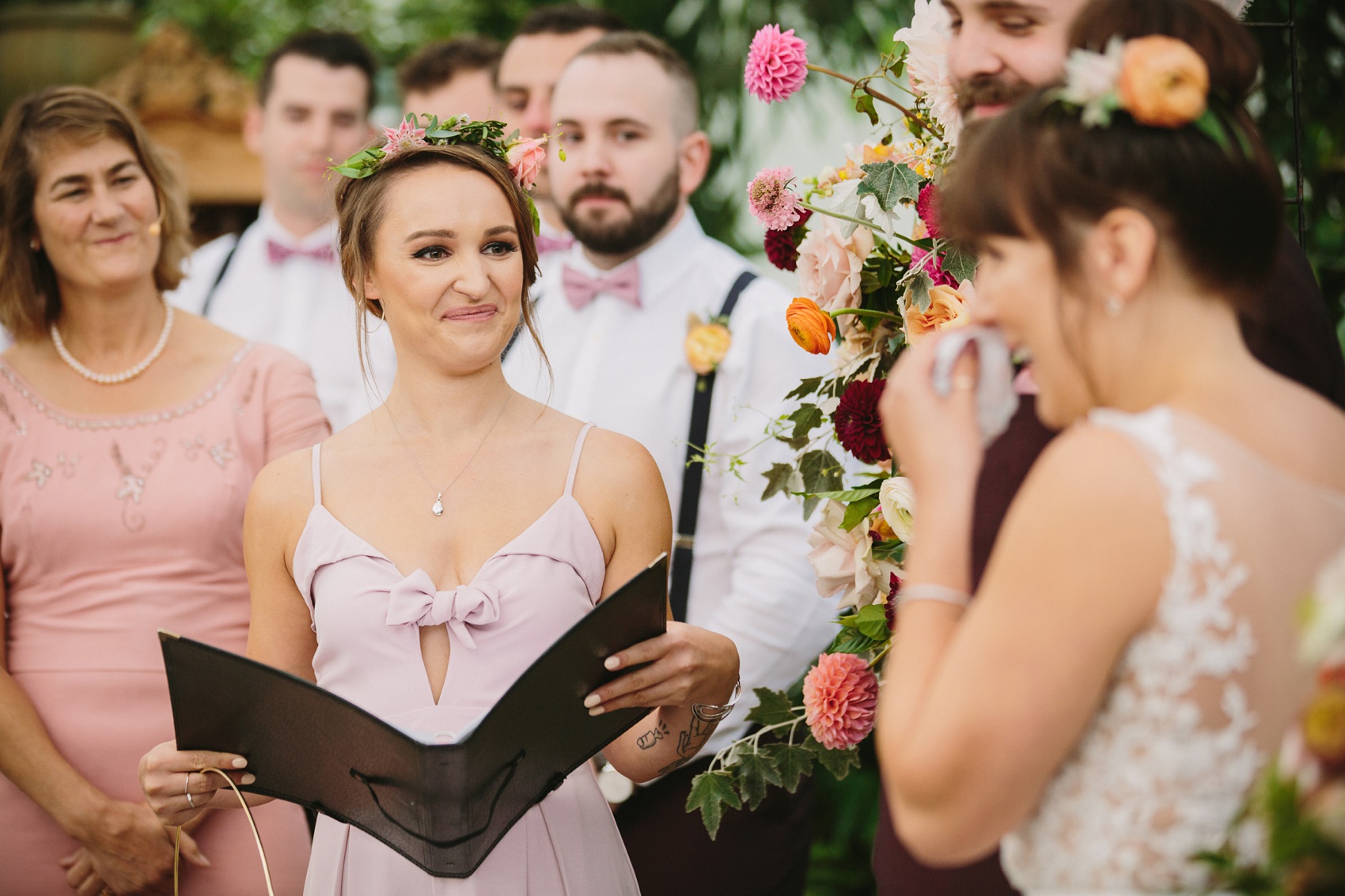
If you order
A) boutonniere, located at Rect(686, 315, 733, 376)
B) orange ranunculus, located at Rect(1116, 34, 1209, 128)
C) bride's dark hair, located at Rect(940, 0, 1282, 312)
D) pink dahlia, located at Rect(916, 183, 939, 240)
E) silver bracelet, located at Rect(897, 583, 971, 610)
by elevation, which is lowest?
boutonniere, located at Rect(686, 315, 733, 376)

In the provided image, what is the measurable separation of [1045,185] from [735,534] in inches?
73.3

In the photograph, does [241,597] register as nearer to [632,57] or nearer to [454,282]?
[454,282]

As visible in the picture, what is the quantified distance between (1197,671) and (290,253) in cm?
388

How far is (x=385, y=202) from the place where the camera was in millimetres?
2250

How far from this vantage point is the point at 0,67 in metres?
5.91

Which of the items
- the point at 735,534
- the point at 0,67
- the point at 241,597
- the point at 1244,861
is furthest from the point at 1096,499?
the point at 0,67

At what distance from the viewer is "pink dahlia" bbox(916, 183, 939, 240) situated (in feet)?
6.46

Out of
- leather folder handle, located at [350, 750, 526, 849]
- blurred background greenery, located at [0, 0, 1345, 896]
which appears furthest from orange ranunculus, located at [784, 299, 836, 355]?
blurred background greenery, located at [0, 0, 1345, 896]

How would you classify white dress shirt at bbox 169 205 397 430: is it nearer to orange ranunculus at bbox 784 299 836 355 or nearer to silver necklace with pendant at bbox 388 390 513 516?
silver necklace with pendant at bbox 388 390 513 516

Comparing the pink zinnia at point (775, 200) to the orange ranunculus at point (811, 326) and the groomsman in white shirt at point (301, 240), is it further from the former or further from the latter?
the groomsman in white shirt at point (301, 240)

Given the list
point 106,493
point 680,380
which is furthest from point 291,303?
point 680,380

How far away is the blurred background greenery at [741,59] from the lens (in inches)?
149

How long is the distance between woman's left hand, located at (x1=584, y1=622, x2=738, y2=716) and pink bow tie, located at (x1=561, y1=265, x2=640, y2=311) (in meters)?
→ 1.50

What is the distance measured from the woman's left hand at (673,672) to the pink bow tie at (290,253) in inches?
114
